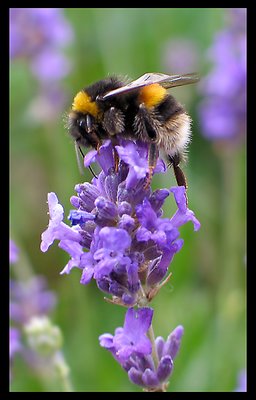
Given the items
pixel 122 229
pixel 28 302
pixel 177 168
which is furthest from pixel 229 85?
pixel 122 229

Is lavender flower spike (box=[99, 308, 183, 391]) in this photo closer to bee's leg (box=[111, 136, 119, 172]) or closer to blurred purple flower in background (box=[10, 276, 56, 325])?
bee's leg (box=[111, 136, 119, 172])

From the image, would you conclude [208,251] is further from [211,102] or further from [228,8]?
[228,8]

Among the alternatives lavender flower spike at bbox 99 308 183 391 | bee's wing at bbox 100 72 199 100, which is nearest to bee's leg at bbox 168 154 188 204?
bee's wing at bbox 100 72 199 100

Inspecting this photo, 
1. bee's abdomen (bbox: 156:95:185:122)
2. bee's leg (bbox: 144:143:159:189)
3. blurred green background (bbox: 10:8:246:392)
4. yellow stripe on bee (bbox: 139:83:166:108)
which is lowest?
blurred green background (bbox: 10:8:246:392)

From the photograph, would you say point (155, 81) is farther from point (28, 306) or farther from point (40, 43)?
point (40, 43)

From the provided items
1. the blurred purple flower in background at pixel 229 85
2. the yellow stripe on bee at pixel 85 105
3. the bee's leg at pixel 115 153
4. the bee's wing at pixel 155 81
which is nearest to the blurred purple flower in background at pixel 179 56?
the blurred purple flower in background at pixel 229 85

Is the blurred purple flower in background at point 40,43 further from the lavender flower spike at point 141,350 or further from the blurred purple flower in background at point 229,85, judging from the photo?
the lavender flower spike at point 141,350
